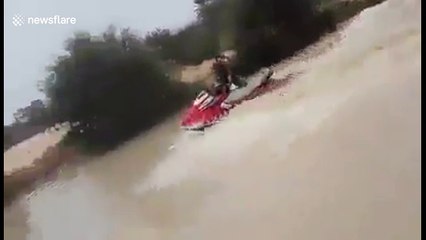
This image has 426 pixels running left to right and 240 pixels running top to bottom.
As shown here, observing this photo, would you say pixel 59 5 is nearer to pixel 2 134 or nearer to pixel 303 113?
pixel 2 134

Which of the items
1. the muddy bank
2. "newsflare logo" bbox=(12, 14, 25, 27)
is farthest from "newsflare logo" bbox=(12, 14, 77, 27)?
the muddy bank

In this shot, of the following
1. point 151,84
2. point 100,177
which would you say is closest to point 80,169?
point 100,177

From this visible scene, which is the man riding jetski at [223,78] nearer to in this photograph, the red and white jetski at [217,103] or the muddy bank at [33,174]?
the red and white jetski at [217,103]

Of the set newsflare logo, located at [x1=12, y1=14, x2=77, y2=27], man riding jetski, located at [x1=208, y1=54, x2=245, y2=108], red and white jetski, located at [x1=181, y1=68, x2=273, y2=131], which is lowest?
red and white jetski, located at [x1=181, y1=68, x2=273, y2=131]

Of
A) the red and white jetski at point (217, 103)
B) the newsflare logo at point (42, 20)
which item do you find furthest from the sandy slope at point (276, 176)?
the newsflare logo at point (42, 20)

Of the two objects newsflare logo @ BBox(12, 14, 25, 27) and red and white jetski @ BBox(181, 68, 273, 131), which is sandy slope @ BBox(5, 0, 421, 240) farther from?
newsflare logo @ BBox(12, 14, 25, 27)

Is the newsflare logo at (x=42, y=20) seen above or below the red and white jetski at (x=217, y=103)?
above
